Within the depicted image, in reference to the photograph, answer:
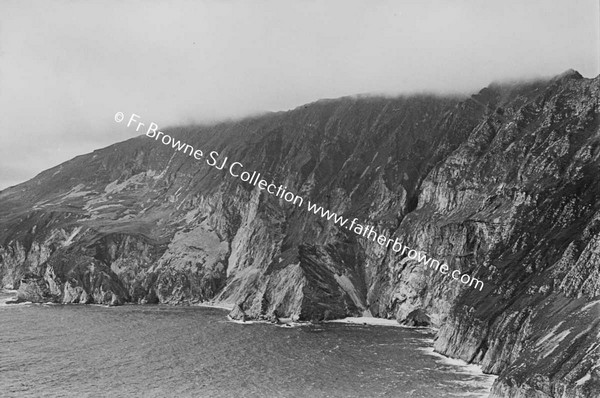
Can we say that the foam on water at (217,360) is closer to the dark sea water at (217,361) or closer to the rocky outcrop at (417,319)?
the dark sea water at (217,361)

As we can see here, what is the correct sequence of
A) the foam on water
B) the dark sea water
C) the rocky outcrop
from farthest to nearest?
1. the rocky outcrop
2. the foam on water
3. the dark sea water

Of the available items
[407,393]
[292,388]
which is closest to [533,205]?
[407,393]

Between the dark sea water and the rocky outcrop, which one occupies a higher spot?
the rocky outcrop

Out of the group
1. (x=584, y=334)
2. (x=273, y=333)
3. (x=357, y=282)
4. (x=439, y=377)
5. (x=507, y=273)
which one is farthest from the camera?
(x=357, y=282)

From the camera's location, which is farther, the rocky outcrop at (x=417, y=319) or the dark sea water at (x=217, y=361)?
the rocky outcrop at (x=417, y=319)

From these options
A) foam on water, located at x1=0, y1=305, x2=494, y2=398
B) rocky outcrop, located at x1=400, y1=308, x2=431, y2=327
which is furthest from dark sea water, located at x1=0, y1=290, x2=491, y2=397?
rocky outcrop, located at x1=400, y1=308, x2=431, y2=327

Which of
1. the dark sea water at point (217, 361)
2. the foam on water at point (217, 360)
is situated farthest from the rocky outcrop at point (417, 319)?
the foam on water at point (217, 360)

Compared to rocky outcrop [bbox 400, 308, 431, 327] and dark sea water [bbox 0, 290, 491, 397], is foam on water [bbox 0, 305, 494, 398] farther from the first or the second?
rocky outcrop [bbox 400, 308, 431, 327]

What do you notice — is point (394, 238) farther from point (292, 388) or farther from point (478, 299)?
point (292, 388)
